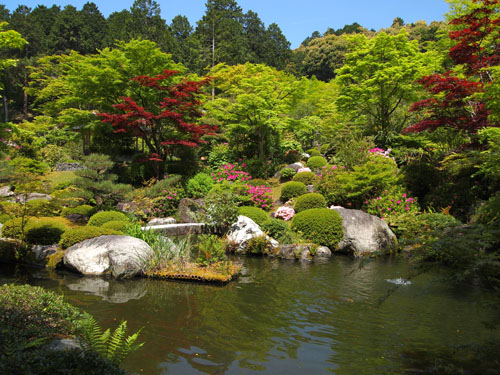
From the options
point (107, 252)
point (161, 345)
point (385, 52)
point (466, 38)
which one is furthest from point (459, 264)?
point (385, 52)

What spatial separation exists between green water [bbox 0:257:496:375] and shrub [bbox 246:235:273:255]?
5.42ft

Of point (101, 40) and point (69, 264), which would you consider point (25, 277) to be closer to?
point (69, 264)

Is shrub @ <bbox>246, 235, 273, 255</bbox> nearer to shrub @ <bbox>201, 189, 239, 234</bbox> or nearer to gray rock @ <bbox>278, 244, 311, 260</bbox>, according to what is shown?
gray rock @ <bbox>278, 244, 311, 260</bbox>

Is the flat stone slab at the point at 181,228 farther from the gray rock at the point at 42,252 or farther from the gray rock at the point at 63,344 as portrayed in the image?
the gray rock at the point at 63,344

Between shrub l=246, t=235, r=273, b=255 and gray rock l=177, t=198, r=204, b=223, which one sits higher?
gray rock l=177, t=198, r=204, b=223

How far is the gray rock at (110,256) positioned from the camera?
8172 mm

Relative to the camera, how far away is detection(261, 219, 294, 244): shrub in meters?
11.2

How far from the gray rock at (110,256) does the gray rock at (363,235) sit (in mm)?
5926

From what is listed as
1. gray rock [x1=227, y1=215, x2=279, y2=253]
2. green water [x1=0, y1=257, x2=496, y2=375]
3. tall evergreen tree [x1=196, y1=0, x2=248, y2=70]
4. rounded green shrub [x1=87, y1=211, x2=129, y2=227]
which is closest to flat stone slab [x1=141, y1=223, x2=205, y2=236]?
gray rock [x1=227, y1=215, x2=279, y2=253]

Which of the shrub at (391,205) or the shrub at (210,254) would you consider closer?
the shrub at (210,254)

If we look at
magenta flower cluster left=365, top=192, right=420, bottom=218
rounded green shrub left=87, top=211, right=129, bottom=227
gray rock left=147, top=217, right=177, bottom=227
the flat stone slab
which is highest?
magenta flower cluster left=365, top=192, right=420, bottom=218

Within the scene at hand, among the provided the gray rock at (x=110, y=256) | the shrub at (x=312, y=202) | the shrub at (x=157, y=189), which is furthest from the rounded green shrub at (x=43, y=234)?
the shrub at (x=312, y=202)

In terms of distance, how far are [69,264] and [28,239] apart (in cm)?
202

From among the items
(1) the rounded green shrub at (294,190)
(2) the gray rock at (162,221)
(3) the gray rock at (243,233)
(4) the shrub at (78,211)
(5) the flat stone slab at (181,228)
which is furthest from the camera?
(1) the rounded green shrub at (294,190)
